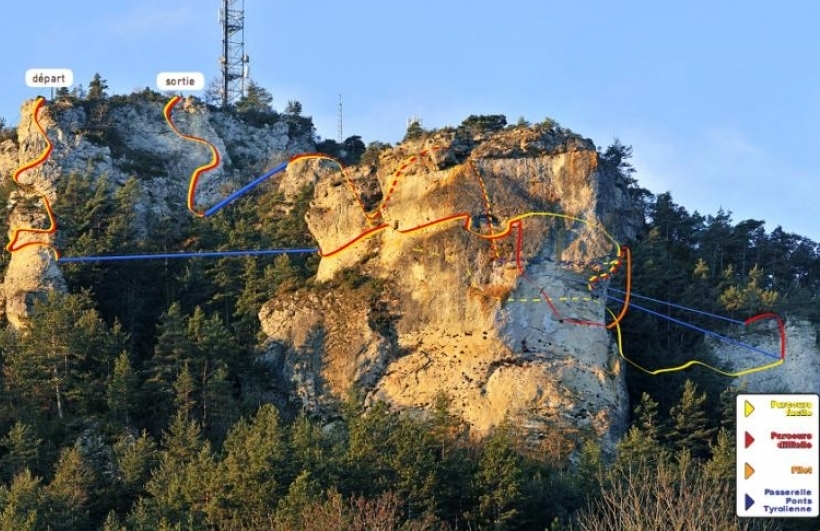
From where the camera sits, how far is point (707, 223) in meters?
62.5

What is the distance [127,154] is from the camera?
6159 cm

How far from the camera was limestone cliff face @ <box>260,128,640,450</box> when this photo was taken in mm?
45219

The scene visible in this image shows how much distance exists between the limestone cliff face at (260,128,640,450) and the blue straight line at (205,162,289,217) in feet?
34.8

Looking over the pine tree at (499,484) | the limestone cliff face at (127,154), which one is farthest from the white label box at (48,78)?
the pine tree at (499,484)

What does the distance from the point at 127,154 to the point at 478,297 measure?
2215 cm

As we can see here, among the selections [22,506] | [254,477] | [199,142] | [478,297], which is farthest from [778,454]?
[199,142]

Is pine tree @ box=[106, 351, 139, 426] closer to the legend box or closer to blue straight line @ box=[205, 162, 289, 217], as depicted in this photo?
blue straight line @ box=[205, 162, 289, 217]

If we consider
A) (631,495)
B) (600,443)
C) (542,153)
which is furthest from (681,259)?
(631,495)

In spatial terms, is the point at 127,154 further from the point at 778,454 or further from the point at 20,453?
the point at 778,454

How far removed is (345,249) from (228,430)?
9.32 m

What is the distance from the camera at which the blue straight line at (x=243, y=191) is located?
196 feet

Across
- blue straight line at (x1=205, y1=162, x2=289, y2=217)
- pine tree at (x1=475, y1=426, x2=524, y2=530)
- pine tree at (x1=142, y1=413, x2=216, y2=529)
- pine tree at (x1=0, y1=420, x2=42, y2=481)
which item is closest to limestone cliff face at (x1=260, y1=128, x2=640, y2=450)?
pine tree at (x1=475, y1=426, x2=524, y2=530)

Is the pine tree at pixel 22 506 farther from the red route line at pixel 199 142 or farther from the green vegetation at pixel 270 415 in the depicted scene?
the red route line at pixel 199 142

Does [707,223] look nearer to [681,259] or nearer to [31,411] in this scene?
[681,259]
